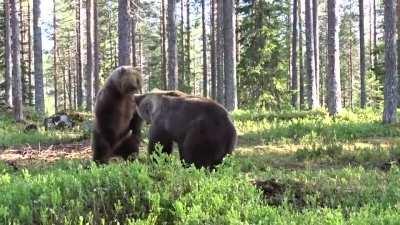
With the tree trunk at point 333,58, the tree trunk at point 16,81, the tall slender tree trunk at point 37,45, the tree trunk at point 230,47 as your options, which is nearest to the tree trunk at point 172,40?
the tree trunk at point 230,47

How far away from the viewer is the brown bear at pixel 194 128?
26.2 ft

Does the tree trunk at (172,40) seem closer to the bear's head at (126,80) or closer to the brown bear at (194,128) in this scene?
the bear's head at (126,80)

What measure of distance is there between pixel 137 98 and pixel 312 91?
809 inches

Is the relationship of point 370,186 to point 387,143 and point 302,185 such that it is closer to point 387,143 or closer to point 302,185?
point 302,185

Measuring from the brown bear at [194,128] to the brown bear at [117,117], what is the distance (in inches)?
31.5

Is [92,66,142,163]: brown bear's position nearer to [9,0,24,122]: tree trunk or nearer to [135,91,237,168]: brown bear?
[135,91,237,168]: brown bear

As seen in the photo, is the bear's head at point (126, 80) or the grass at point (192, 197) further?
the bear's head at point (126, 80)

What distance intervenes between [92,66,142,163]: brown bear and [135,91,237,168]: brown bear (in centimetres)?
80

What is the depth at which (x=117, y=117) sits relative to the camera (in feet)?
32.8

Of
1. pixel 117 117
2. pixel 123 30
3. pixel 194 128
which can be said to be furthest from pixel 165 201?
pixel 123 30

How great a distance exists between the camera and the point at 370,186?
802 cm

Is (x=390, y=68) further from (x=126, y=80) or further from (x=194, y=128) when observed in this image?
(x=194, y=128)

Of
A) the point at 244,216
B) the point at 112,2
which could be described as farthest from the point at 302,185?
the point at 112,2

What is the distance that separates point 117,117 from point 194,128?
233cm
